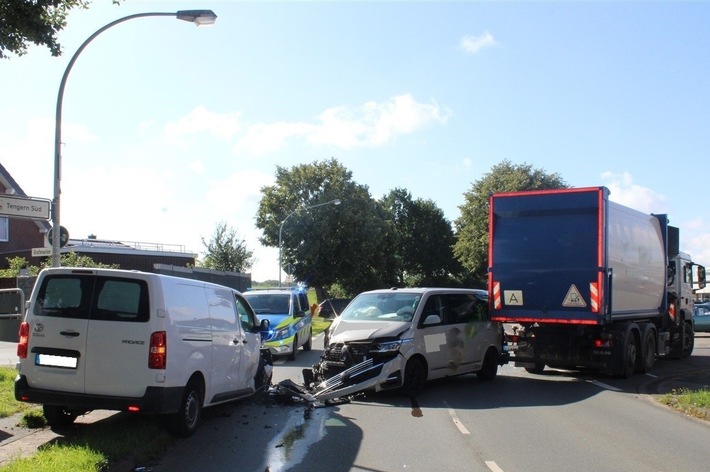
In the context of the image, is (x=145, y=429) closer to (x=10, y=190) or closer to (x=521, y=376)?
(x=521, y=376)

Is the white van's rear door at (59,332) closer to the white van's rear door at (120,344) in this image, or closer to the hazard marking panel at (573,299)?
the white van's rear door at (120,344)

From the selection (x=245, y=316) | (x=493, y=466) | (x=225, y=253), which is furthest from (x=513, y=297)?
(x=225, y=253)

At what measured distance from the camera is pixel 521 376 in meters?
15.8

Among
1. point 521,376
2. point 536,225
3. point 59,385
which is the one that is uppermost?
point 536,225

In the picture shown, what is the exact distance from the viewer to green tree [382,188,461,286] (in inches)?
3282

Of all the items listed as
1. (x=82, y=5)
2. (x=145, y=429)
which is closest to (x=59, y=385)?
(x=145, y=429)

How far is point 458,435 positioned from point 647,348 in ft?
30.3

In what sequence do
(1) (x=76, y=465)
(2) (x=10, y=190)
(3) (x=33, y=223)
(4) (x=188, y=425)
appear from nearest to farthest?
(1) (x=76, y=465), (4) (x=188, y=425), (2) (x=10, y=190), (3) (x=33, y=223)

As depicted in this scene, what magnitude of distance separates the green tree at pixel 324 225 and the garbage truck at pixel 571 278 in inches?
1687

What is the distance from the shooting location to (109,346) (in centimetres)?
763

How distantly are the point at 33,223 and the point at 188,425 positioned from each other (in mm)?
35858

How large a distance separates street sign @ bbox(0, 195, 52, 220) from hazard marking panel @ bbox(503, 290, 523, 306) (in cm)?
892

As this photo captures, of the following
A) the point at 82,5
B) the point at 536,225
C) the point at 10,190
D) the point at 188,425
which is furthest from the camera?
the point at 10,190

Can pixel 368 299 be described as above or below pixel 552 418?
above
